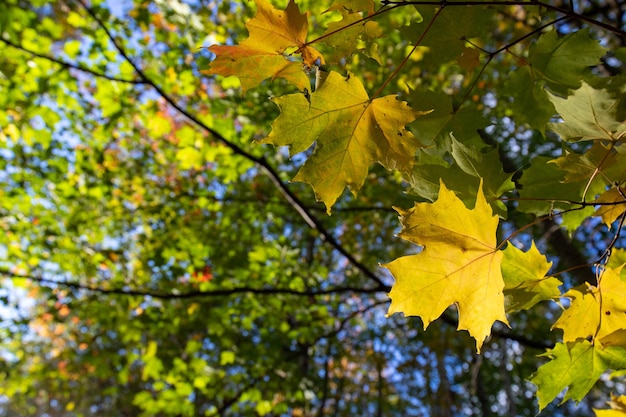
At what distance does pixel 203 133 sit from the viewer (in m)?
3.76

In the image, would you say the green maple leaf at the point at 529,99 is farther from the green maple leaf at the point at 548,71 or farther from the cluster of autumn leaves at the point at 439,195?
the cluster of autumn leaves at the point at 439,195

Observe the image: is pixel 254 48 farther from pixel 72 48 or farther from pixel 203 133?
pixel 72 48

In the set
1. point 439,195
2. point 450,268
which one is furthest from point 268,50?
point 450,268

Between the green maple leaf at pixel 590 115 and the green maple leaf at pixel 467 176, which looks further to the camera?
the green maple leaf at pixel 467 176

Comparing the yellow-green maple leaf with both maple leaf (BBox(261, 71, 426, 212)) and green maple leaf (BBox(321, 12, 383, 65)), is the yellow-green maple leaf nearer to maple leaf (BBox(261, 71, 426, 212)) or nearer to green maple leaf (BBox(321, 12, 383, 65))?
maple leaf (BBox(261, 71, 426, 212))

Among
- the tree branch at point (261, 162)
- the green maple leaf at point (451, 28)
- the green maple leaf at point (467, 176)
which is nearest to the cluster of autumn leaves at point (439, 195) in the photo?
the green maple leaf at point (467, 176)

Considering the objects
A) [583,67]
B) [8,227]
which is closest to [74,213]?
[8,227]

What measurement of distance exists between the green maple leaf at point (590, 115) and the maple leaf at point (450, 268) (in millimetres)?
303

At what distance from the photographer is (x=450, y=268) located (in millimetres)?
1041

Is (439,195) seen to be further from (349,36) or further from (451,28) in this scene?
(451,28)

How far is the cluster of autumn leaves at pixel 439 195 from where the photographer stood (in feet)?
3.24

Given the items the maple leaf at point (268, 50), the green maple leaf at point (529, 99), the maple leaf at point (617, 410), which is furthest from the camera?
the green maple leaf at point (529, 99)

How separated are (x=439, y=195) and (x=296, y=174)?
33cm

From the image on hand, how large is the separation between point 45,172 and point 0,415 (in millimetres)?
23924
